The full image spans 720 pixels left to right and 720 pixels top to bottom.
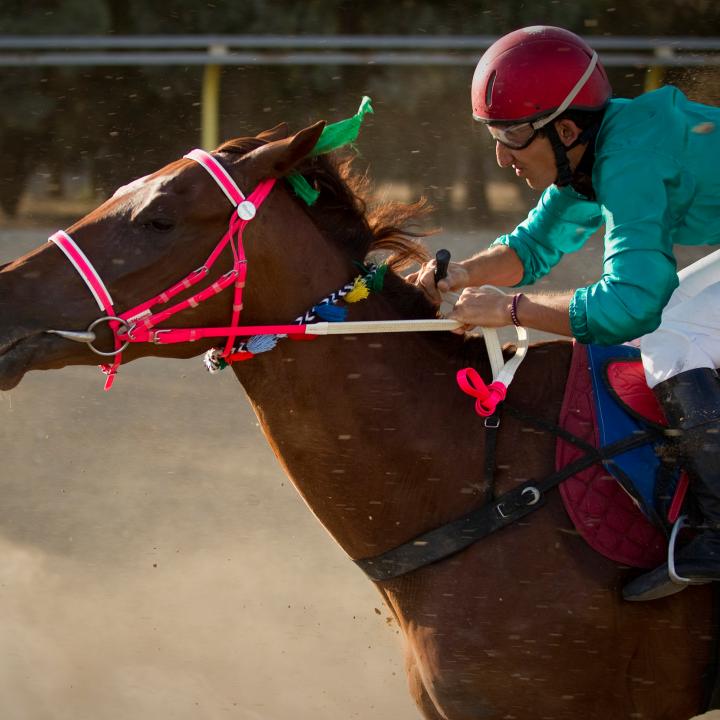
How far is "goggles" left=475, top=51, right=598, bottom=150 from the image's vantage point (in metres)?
2.57

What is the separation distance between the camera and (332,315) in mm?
2629

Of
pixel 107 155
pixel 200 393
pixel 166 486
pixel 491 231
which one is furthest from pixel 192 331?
pixel 107 155

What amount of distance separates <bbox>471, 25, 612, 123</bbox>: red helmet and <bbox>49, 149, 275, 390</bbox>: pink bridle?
65cm

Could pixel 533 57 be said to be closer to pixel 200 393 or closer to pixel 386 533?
pixel 386 533

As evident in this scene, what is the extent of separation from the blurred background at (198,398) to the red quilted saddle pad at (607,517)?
6.25 feet

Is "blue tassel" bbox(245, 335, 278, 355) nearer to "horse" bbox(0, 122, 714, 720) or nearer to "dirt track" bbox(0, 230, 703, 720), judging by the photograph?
"horse" bbox(0, 122, 714, 720)

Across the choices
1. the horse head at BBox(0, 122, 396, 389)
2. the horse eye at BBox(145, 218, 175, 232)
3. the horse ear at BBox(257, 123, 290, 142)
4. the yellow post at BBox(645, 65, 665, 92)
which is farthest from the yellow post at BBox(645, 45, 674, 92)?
the horse eye at BBox(145, 218, 175, 232)

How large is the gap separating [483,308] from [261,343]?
1.89ft

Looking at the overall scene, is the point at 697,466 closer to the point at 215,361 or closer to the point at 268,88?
the point at 215,361

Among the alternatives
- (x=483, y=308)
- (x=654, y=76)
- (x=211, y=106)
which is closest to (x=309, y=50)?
(x=211, y=106)

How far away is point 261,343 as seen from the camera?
2.59 m

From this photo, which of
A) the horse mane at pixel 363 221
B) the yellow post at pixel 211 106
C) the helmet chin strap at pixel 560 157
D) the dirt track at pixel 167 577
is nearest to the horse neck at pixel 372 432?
the horse mane at pixel 363 221

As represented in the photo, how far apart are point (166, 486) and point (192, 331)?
315 cm

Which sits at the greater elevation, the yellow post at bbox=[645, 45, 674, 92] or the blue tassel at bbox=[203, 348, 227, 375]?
the yellow post at bbox=[645, 45, 674, 92]
